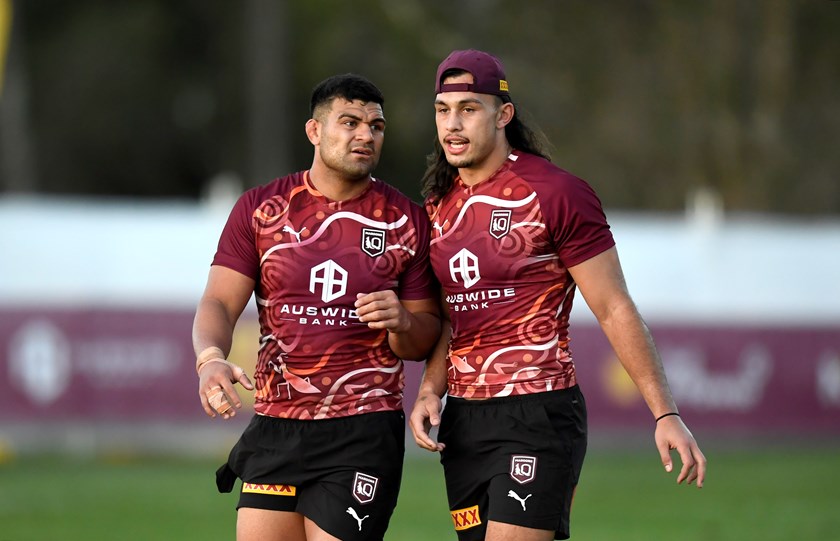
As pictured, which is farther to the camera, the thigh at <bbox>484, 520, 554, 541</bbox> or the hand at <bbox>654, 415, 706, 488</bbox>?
the thigh at <bbox>484, 520, 554, 541</bbox>

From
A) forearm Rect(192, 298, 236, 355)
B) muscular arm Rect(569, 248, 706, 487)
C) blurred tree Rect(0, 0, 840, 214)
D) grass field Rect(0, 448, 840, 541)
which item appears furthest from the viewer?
blurred tree Rect(0, 0, 840, 214)

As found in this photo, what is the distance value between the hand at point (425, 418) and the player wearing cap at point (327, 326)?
0.72 ft

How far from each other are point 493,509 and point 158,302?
11216 mm

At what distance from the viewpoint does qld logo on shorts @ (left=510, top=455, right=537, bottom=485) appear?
20.8 feet

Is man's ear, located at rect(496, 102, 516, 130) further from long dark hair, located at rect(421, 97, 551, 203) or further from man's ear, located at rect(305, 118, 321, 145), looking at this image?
man's ear, located at rect(305, 118, 321, 145)

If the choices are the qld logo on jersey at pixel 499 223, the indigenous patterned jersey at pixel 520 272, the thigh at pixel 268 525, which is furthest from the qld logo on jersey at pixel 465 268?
the thigh at pixel 268 525

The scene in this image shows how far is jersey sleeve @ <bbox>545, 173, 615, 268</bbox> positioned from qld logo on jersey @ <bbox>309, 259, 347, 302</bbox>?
3.25 feet

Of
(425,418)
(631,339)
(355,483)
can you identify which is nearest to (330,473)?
(355,483)

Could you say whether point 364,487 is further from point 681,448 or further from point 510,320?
point 681,448

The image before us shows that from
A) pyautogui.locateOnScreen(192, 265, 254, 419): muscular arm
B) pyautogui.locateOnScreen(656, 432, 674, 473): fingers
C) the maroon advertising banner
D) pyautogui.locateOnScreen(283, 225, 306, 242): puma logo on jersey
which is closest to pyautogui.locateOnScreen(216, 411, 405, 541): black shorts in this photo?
pyautogui.locateOnScreen(192, 265, 254, 419): muscular arm

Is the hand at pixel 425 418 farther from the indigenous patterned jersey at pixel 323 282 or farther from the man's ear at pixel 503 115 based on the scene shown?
the man's ear at pixel 503 115

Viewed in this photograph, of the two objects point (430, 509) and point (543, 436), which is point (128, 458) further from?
point (543, 436)

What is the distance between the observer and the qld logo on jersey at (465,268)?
6570 mm

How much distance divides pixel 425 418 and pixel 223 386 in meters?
0.96
